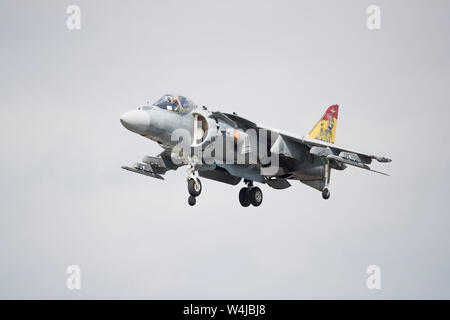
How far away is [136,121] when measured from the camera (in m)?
30.0

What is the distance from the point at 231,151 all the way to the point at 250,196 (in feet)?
9.42

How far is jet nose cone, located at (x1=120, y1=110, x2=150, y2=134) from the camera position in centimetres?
2995

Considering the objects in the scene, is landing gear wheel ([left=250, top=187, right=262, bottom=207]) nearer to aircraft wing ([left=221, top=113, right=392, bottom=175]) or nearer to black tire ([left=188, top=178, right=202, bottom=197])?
aircraft wing ([left=221, top=113, right=392, bottom=175])

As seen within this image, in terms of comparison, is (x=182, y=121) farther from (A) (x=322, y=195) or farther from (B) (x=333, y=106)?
(B) (x=333, y=106)

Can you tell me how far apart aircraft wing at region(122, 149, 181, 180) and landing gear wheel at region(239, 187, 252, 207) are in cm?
270

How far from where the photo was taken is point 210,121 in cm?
3172

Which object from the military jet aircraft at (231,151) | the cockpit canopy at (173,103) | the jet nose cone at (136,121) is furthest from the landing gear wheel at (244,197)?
the jet nose cone at (136,121)

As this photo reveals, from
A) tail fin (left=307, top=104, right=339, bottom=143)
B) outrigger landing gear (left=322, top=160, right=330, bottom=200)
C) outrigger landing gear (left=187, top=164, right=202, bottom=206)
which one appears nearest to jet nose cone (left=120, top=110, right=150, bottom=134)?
outrigger landing gear (left=187, top=164, right=202, bottom=206)

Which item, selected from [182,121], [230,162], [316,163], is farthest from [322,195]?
[182,121]

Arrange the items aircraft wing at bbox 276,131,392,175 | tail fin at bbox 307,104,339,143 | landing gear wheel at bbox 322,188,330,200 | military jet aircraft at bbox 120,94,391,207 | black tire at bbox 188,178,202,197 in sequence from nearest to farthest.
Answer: black tire at bbox 188,178,202,197 → military jet aircraft at bbox 120,94,391,207 → aircraft wing at bbox 276,131,392,175 → landing gear wheel at bbox 322,188,330,200 → tail fin at bbox 307,104,339,143

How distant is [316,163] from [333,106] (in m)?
3.75

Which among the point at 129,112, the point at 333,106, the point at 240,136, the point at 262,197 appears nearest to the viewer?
the point at 129,112

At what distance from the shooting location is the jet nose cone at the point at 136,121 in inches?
1179

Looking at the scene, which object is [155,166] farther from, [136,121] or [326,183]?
[326,183]
